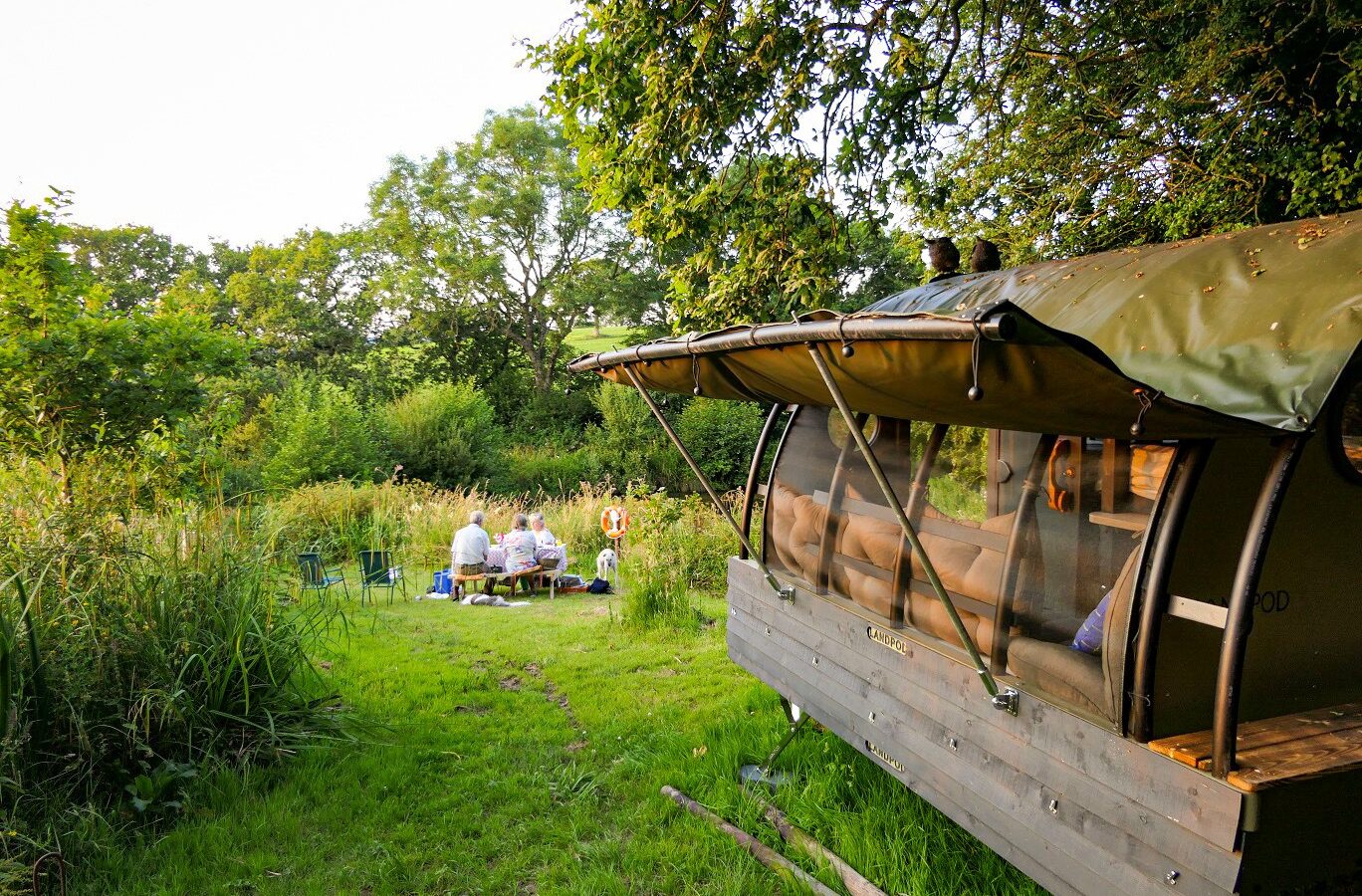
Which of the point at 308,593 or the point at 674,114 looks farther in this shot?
the point at 674,114

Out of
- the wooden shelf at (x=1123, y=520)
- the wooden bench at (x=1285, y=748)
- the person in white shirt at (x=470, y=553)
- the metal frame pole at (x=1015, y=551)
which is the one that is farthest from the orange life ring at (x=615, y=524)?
the wooden bench at (x=1285, y=748)

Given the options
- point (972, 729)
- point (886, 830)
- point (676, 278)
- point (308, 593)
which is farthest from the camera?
point (676, 278)

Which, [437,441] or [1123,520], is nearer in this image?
[1123,520]

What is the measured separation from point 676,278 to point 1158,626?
22.2 feet

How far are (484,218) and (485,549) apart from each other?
896 inches

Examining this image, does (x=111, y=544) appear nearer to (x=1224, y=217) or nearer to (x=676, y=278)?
(x=676, y=278)

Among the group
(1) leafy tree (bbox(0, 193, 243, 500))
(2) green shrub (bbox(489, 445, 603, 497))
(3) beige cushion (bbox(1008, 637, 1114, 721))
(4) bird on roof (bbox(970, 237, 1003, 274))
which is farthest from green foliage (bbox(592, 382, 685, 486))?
(3) beige cushion (bbox(1008, 637, 1114, 721))

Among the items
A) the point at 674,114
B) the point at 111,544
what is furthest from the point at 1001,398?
the point at 674,114

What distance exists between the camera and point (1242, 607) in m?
2.31

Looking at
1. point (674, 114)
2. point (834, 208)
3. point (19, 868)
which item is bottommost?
point (19, 868)

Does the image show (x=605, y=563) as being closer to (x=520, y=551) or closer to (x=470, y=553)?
(x=520, y=551)

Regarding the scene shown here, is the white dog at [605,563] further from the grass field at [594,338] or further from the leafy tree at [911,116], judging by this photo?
the grass field at [594,338]

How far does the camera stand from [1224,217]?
7812mm

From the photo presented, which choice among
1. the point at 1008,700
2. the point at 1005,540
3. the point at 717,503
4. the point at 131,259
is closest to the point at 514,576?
the point at 717,503
